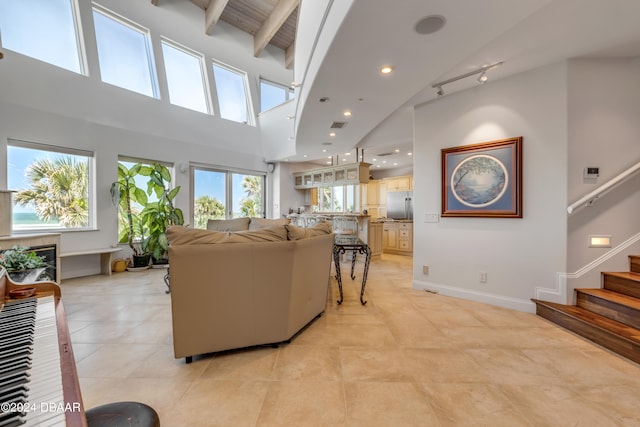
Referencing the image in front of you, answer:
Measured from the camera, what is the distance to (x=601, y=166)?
2.75 meters

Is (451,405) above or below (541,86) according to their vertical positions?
below

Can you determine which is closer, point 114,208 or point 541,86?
point 541,86

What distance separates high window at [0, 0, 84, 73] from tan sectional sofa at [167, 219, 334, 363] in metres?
4.64

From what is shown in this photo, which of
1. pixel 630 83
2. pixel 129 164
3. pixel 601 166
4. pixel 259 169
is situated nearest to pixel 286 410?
pixel 601 166

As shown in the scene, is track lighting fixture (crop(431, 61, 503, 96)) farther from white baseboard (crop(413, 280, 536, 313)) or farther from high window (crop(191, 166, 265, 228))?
high window (crop(191, 166, 265, 228))

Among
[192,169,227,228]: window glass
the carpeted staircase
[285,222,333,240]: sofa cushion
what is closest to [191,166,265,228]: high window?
[192,169,227,228]: window glass

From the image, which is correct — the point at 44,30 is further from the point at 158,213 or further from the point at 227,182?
the point at 227,182

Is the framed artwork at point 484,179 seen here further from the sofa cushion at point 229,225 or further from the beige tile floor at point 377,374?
the sofa cushion at point 229,225

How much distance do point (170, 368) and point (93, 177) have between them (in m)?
4.41

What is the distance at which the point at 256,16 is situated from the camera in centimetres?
648

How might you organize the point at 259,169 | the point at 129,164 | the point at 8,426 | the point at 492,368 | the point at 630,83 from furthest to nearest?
the point at 259,169, the point at 129,164, the point at 630,83, the point at 492,368, the point at 8,426

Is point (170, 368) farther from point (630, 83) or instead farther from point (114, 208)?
point (630, 83)

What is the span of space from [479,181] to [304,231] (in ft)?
7.75

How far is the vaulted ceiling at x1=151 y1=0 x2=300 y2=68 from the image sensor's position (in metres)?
5.79
